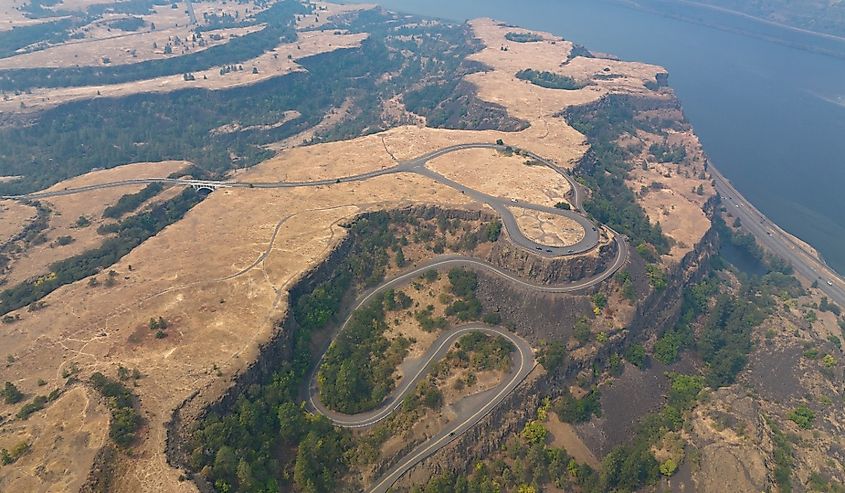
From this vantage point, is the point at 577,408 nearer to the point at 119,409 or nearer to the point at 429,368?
the point at 429,368

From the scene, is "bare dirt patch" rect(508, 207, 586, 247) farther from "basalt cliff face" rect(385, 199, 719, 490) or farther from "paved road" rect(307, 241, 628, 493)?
"basalt cliff face" rect(385, 199, 719, 490)

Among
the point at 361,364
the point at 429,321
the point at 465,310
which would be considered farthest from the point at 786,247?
the point at 361,364

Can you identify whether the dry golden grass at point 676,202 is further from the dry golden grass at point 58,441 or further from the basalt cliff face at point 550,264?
the dry golden grass at point 58,441

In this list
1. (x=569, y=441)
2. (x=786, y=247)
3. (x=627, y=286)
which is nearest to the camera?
(x=569, y=441)

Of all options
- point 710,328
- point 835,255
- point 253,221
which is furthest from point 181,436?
point 835,255

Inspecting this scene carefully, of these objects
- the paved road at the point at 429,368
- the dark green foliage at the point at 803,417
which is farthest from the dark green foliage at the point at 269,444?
the dark green foliage at the point at 803,417

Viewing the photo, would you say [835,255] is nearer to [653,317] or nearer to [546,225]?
[653,317]

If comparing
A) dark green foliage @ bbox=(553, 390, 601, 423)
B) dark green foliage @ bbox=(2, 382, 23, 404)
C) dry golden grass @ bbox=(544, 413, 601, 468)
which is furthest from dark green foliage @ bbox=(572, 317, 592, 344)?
dark green foliage @ bbox=(2, 382, 23, 404)
